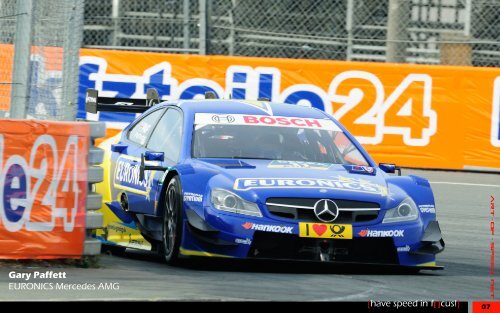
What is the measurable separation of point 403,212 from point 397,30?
10.2m

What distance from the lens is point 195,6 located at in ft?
66.4

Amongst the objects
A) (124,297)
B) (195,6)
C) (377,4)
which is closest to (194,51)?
(195,6)

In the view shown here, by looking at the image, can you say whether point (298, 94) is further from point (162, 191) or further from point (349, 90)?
point (162, 191)

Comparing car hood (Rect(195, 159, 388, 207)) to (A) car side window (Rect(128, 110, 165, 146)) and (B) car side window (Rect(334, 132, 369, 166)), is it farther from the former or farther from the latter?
(A) car side window (Rect(128, 110, 165, 146))

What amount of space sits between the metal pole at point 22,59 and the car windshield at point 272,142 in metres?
1.30

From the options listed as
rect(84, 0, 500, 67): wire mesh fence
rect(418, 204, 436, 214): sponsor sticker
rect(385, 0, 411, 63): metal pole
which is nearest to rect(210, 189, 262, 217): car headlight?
rect(418, 204, 436, 214): sponsor sticker

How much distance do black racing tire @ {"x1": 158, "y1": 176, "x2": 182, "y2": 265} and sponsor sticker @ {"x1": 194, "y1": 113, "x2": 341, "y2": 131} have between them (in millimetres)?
911

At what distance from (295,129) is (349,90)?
25.2 ft

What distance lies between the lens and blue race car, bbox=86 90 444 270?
8.77 metres

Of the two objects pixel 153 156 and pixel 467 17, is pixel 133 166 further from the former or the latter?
pixel 467 17

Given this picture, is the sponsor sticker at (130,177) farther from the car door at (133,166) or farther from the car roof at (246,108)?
the car roof at (246,108)

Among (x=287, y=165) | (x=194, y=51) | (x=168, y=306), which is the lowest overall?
(x=168, y=306)

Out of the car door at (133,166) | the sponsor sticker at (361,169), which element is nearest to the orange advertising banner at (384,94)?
the car door at (133,166)

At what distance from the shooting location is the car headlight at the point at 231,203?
878cm
